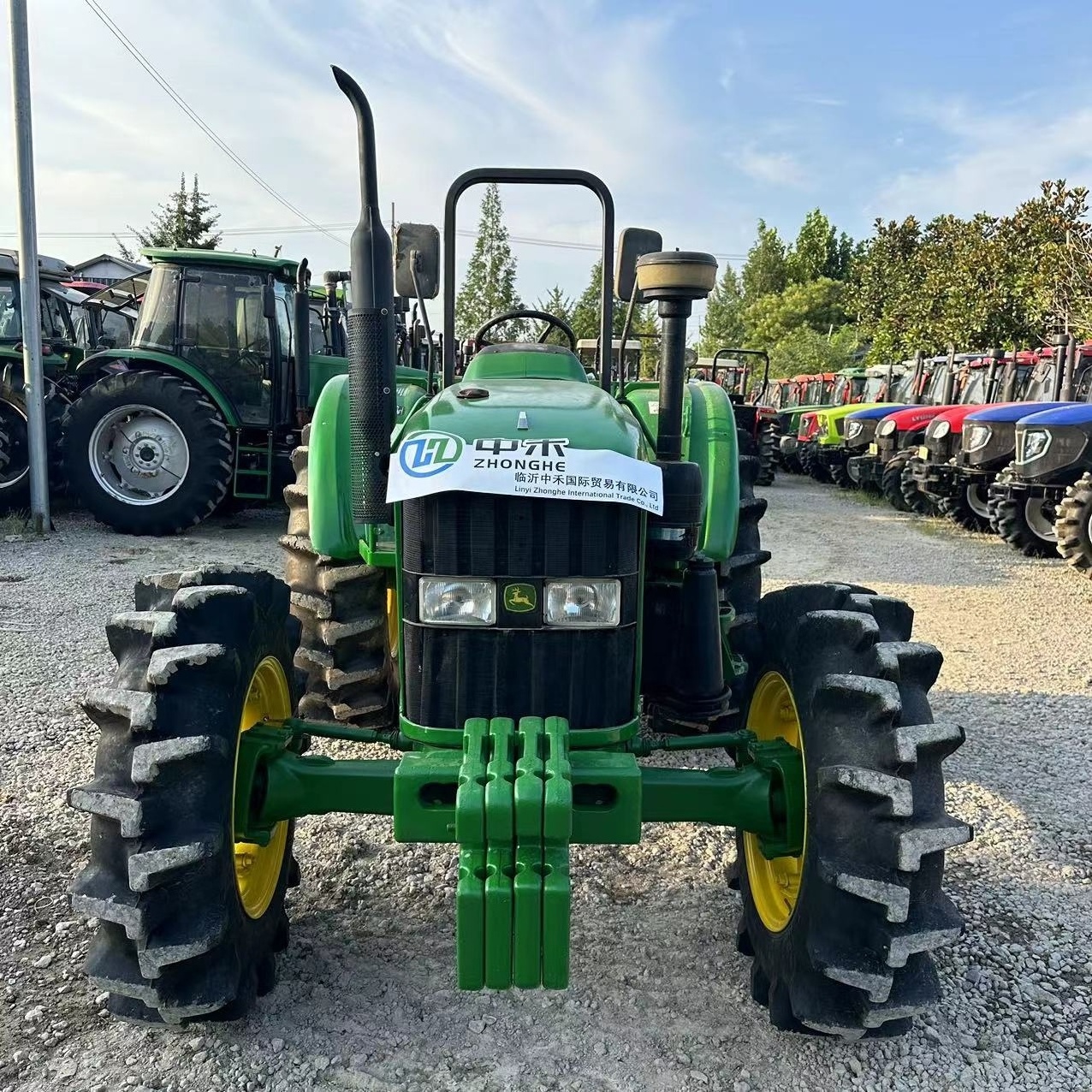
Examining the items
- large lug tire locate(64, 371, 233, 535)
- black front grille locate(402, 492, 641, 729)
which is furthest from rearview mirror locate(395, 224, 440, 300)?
large lug tire locate(64, 371, 233, 535)

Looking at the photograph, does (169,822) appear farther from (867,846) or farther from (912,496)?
(912,496)

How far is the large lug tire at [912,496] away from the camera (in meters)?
12.2

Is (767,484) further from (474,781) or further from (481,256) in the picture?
(474,781)

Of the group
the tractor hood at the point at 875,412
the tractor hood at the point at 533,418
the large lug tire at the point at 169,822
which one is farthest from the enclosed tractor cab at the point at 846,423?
the large lug tire at the point at 169,822

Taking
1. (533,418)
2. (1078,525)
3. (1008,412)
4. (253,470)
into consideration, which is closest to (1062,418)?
(1078,525)

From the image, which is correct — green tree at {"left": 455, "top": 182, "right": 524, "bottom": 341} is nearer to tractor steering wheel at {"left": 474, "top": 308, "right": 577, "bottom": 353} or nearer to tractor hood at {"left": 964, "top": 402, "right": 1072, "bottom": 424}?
tractor hood at {"left": 964, "top": 402, "right": 1072, "bottom": 424}

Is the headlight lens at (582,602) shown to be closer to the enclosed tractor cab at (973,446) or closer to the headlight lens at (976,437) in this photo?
the enclosed tractor cab at (973,446)

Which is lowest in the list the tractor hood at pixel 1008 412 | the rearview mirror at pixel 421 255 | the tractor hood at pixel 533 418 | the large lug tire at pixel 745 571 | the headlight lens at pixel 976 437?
the large lug tire at pixel 745 571

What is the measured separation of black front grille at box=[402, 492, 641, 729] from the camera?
8.01 ft

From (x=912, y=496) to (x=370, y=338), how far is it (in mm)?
11286

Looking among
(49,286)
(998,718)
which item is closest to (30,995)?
(998,718)

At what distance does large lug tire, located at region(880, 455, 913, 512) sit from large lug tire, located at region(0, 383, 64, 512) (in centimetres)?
981

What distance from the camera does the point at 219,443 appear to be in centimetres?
881

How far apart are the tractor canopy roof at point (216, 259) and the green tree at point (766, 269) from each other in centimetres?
3907
